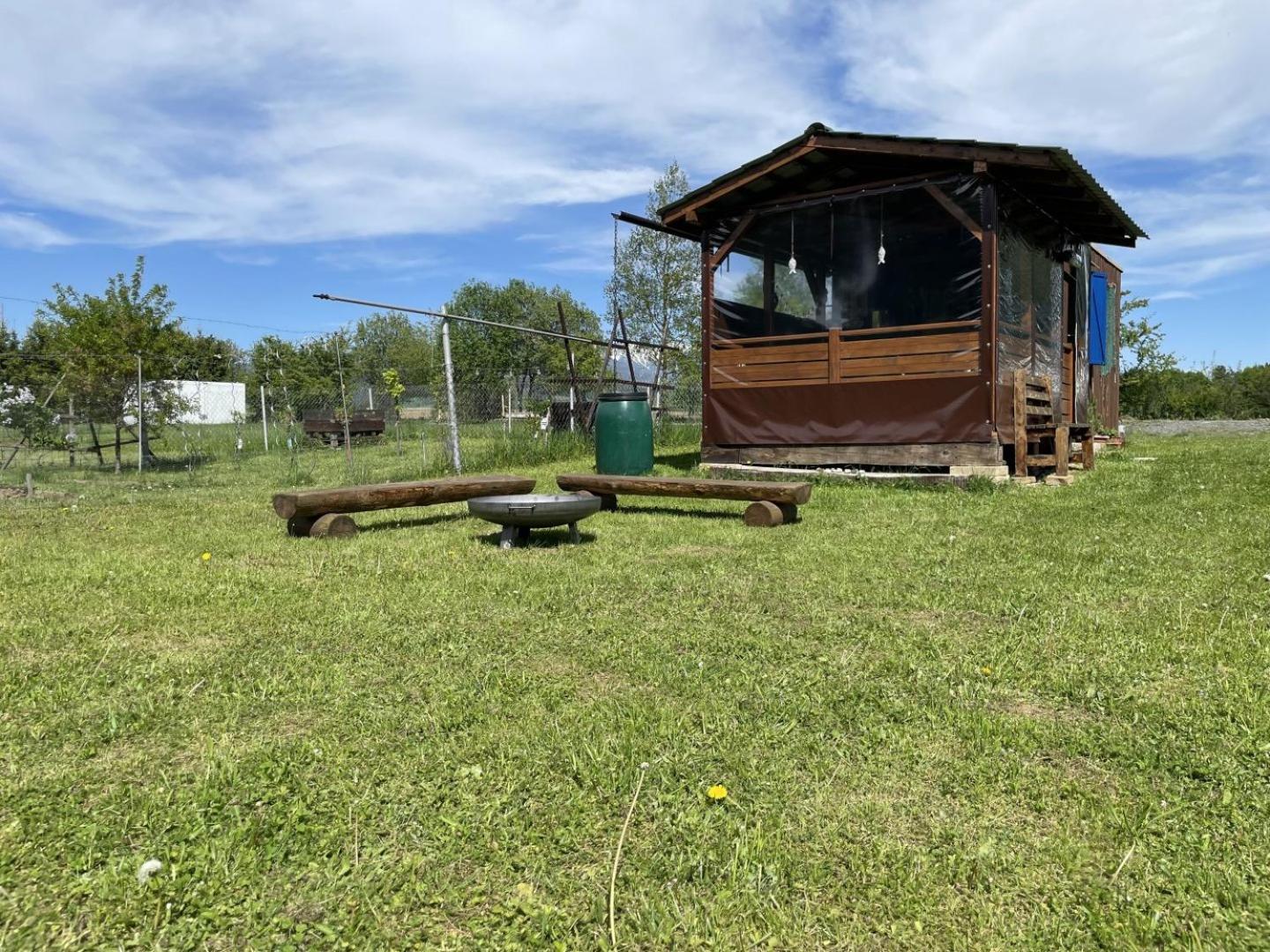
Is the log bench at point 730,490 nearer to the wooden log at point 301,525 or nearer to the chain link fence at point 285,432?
the wooden log at point 301,525

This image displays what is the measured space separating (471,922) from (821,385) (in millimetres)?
8807

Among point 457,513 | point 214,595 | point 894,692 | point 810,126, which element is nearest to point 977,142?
point 810,126

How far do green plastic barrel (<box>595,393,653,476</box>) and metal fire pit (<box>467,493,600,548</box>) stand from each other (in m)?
4.28

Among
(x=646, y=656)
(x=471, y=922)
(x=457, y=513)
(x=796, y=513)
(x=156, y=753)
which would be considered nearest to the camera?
(x=471, y=922)

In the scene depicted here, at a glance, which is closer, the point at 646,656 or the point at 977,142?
the point at 646,656

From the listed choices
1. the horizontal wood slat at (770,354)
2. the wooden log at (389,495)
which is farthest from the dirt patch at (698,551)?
the horizontal wood slat at (770,354)

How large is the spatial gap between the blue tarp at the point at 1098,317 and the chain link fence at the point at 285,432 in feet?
24.2

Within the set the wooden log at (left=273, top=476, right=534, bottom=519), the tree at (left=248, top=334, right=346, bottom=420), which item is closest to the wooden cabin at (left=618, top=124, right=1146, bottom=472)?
the wooden log at (left=273, top=476, right=534, bottom=519)

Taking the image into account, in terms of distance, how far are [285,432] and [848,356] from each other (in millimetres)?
16083

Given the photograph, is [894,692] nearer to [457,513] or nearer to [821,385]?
[457,513]

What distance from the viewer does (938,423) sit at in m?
9.23

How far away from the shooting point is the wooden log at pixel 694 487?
6.76m

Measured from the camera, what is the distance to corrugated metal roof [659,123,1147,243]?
847cm

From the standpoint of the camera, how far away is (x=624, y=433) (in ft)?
33.8
